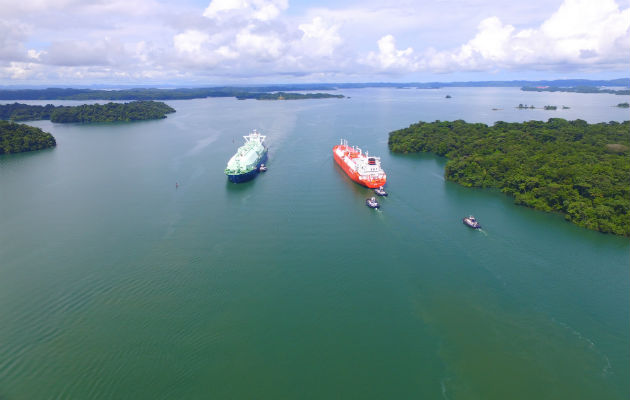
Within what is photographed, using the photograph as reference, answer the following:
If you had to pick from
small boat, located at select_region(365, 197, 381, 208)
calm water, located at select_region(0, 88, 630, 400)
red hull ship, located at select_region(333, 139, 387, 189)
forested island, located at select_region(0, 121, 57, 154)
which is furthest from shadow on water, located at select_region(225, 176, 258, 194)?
forested island, located at select_region(0, 121, 57, 154)

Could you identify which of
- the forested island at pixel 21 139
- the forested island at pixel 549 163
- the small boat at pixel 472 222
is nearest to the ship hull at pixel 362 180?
the forested island at pixel 549 163

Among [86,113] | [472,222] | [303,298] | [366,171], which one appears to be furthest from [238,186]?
[86,113]

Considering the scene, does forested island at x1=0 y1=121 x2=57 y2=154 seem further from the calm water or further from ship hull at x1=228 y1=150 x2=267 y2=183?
ship hull at x1=228 y1=150 x2=267 y2=183

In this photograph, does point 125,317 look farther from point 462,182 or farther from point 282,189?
point 462,182

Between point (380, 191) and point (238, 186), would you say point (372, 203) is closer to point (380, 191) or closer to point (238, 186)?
point (380, 191)

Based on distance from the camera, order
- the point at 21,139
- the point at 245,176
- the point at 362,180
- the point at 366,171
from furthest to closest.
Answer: the point at 21,139 < the point at 245,176 < the point at 366,171 < the point at 362,180

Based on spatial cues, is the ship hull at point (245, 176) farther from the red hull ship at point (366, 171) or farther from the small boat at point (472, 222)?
the small boat at point (472, 222)
